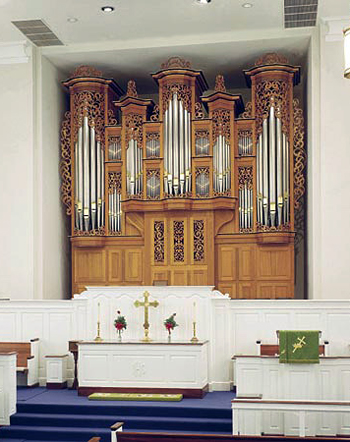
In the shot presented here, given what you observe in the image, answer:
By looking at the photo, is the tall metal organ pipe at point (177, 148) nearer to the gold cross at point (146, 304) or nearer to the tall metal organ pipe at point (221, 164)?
the tall metal organ pipe at point (221, 164)

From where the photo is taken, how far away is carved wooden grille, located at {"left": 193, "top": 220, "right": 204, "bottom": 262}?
1316cm

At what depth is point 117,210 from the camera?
13516 millimetres

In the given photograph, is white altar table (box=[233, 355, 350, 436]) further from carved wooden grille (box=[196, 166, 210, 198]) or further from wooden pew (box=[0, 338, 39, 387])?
carved wooden grille (box=[196, 166, 210, 198])

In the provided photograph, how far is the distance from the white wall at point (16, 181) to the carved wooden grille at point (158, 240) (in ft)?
6.67

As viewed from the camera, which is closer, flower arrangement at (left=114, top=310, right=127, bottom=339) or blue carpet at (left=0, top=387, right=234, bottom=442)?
blue carpet at (left=0, top=387, right=234, bottom=442)

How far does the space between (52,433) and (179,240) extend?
4763 millimetres

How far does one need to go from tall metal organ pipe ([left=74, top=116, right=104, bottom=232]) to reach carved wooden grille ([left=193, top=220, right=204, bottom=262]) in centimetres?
161

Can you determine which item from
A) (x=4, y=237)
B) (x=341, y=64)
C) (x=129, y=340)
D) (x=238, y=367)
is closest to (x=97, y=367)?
(x=129, y=340)

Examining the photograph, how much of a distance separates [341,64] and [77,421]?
672 cm

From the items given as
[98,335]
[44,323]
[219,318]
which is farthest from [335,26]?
[44,323]

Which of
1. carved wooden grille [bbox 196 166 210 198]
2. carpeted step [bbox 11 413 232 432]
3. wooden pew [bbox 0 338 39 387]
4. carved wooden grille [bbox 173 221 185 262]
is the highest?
carved wooden grille [bbox 196 166 210 198]

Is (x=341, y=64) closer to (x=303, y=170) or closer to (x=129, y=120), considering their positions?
(x=303, y=170)

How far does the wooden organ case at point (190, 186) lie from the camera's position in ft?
42.8

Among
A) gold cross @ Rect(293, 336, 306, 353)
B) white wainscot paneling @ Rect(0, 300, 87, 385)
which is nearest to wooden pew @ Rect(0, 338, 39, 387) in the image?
white wainscot paneling @ Rect(0, 300, 87, 385)
